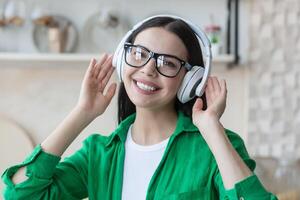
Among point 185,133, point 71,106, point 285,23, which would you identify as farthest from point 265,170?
point 185,133

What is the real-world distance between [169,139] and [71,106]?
4.73 feet

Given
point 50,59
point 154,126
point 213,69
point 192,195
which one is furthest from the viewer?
point 213,69

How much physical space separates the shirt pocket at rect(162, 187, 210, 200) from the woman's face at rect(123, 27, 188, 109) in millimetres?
191

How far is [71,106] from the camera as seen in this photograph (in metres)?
2.56

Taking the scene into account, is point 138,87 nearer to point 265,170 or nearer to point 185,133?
point 185,133

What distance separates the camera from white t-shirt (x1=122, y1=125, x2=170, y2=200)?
44.9 inches

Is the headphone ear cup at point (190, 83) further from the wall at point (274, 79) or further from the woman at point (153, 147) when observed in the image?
the wall at point (274, 79)

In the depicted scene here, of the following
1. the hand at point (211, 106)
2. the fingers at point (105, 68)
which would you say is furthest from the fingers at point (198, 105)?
the fingers at point (105, 68)

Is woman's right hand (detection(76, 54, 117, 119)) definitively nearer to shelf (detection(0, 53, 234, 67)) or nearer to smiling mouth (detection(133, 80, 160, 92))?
smiling mouth (detection(133, 80, 160, 92))

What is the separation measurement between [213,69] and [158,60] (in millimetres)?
1450

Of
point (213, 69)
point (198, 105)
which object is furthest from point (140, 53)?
point (213, 69)

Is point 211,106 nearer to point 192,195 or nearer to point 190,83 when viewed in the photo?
point 190,83

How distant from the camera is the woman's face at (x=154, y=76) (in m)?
1.13

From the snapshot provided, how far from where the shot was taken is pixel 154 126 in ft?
3.96
